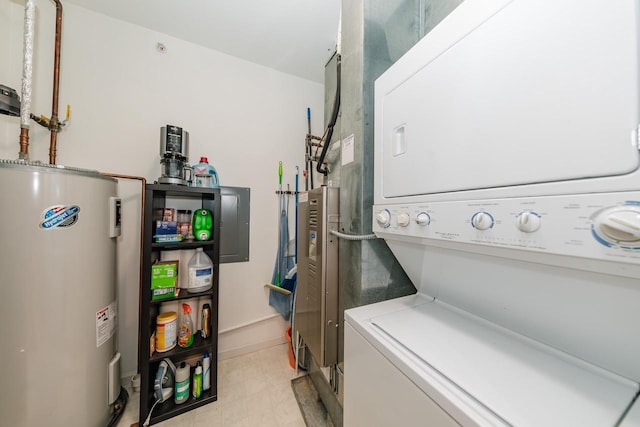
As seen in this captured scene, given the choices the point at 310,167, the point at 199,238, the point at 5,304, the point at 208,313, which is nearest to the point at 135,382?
the point at 208,313

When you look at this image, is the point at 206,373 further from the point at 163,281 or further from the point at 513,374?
the point at 513,374

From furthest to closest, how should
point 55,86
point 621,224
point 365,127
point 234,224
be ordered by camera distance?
point 234,224 → point 55,86 → point 365,127 → point 621,224

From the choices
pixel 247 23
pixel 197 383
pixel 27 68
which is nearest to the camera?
pixel 27 68

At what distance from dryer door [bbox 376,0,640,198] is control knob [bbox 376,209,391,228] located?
11cm

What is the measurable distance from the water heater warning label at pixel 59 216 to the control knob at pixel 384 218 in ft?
5.04

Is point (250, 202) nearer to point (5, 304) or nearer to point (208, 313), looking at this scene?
point (208, 313)

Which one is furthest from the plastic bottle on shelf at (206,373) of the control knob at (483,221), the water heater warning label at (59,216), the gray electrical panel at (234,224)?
the control knob at (483,221)

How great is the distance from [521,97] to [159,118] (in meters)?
2.21

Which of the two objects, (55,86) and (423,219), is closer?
(423,219)

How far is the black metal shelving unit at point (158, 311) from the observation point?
51.7 inches

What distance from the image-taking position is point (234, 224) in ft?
6.44

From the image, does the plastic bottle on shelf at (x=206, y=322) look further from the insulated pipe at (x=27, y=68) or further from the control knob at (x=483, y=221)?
the control knob at (x=483, y=221)

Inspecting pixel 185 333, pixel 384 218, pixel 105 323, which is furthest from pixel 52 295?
pixel 384 218

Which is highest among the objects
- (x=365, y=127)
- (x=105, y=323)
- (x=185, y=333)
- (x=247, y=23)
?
(x=247, y=23)
